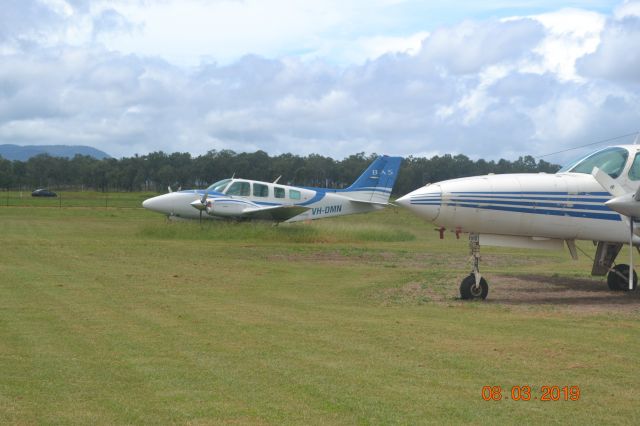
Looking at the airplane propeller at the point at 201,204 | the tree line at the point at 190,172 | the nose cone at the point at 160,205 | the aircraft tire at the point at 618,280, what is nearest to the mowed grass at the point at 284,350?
the aircraft tire at the point at 618,280

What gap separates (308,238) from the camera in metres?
29.1

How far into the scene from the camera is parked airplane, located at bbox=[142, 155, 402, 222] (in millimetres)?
30859

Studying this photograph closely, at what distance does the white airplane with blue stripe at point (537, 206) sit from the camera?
12.0 meters

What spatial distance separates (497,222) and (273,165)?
90.4 m

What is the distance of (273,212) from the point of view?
31.1 metres

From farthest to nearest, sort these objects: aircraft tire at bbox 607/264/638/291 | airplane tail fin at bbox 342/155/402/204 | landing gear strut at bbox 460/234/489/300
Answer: airplane tail fin at bbox 342/155/402/204 < aircraft tire at bbox 607/264/638/291 < landing gear strut at bbox 460/234/489/300

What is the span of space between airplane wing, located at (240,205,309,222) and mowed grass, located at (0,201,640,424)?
46.1 feet

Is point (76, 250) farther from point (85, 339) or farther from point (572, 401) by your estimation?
point (572, 401)

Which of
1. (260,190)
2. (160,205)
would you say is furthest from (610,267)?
(160,205)

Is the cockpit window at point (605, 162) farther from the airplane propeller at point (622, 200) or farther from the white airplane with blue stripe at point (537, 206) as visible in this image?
the airplane propeller at point (622, 200)

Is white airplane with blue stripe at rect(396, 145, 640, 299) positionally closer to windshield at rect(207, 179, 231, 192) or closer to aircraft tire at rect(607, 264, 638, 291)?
aircraft tire at rect(607, 264, 638, 291)

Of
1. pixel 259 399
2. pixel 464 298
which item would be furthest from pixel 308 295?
pixel 259 399

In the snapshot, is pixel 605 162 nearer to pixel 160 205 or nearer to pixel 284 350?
pixel 284 350
